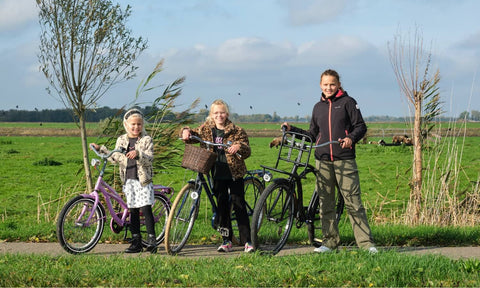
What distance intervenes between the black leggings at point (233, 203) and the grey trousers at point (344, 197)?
932 mm

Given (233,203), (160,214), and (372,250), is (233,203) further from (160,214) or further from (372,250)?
(372,250)

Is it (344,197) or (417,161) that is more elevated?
(417,161)

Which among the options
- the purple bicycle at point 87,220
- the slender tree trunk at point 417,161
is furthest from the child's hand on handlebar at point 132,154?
the slender tree trunk at point 417,161

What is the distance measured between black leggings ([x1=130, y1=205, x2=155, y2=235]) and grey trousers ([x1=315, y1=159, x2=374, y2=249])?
209 cm

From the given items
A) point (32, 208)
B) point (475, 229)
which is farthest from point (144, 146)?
point (32, 208)

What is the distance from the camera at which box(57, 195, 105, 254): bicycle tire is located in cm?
683

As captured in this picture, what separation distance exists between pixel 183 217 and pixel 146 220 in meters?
0.49

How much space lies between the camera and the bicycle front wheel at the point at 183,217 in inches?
264

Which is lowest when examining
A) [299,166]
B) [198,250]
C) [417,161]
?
[198,250]

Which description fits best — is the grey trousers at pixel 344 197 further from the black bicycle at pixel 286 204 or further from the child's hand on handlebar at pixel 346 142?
the child's hand on handlebar at pixel 346 142

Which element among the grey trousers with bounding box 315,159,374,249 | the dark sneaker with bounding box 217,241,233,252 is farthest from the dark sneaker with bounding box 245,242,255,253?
the grey trousers with bounding box 315,159,374,249

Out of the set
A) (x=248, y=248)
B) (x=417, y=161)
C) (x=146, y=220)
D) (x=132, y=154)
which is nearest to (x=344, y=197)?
(x=248, y=248)

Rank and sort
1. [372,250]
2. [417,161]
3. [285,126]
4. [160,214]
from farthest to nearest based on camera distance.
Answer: [417,161]
[160,214]
[285,126]
[372,250]

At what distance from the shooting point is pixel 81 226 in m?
6.98
